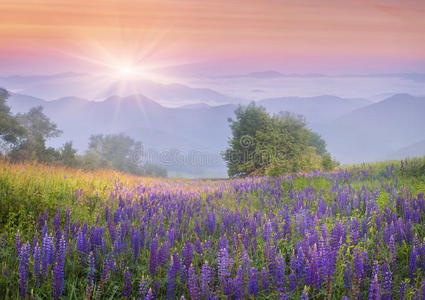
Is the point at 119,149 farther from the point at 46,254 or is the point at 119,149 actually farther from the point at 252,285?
the point at 252,285

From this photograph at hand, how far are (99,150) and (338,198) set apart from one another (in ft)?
240

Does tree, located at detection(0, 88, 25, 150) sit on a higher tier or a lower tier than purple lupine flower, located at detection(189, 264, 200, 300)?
higher

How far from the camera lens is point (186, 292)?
12.8 feet

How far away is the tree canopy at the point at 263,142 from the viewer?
1236 inches

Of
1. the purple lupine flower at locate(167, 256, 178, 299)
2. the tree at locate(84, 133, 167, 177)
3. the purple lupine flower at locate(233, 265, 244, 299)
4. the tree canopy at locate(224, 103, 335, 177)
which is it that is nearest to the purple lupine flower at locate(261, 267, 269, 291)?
the purple lupine flower at locate(233, 265, 244, 299)

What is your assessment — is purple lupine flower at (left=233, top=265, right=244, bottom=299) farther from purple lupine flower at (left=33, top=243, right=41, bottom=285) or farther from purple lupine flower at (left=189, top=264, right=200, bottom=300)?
purple lupine flower at (left=33, top=243, right=41, bottom=285)

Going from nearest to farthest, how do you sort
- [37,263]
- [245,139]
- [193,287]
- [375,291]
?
[375,291], [193,287], [37,263], [245,139]

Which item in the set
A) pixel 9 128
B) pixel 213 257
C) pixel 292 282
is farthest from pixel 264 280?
pixel 9 128

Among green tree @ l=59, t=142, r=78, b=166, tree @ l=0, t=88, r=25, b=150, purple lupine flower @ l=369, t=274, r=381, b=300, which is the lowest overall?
purple lupine flower @ l=369, t=274, r=381, b=300

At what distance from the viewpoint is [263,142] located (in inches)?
1254

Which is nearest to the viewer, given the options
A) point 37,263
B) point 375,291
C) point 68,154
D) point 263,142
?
point 375,291

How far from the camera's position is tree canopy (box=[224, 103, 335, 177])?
31.4 metres

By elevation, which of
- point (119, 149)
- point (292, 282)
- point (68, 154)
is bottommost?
point (292, 282)

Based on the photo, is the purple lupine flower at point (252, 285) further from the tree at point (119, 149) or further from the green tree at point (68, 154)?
the tree at point (119, 149)
